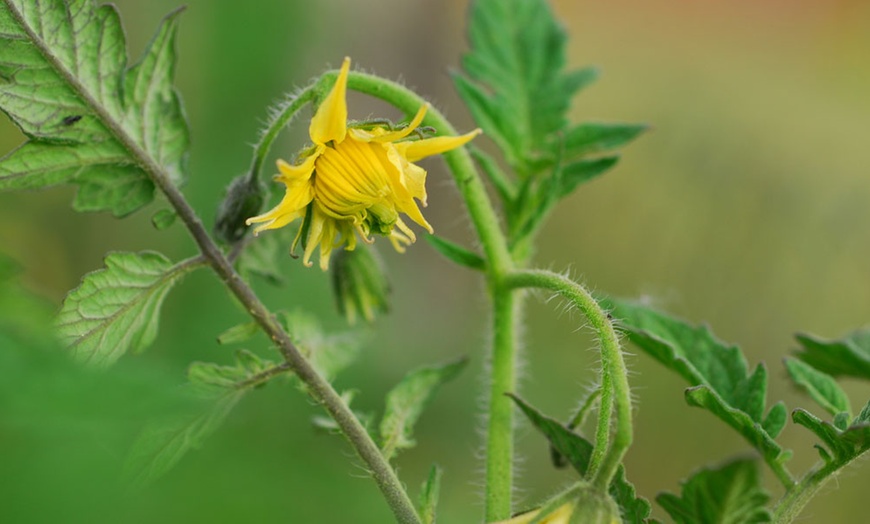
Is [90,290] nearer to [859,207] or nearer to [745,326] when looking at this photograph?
[745,326]

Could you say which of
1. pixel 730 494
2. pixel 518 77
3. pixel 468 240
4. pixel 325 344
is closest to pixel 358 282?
pixel 325 344

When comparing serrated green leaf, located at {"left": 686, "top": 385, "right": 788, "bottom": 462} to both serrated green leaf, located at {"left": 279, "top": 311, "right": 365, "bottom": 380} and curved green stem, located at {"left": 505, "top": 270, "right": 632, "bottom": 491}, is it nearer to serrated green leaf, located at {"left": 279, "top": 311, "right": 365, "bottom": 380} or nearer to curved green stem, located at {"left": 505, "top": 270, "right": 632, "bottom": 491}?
curved green stem, located at {"left": 505, "top": 270, "right": 632, "bottom": 491}

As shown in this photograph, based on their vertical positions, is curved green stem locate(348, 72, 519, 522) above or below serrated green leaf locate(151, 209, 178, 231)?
below

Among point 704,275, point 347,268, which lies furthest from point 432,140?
point 704,275

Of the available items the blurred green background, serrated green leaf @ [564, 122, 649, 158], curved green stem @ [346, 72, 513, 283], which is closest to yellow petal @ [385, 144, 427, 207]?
curved green stem @ [346, 72, 513, 283]

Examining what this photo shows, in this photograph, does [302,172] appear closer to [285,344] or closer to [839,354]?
[285,344]

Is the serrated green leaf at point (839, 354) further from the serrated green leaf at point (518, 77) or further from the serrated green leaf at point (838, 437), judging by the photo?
the serrated green leaf at point (518, 77)
